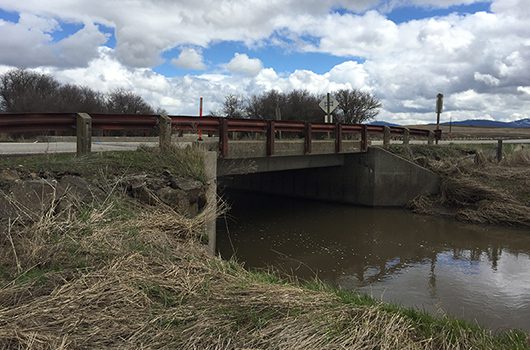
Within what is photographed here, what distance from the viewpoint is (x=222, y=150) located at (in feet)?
43.7

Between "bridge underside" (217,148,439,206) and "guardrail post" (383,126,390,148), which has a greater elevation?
"guardrail post" (383,126,390,148)

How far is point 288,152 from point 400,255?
5.90 meters

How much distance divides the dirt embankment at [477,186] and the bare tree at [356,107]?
36.1 meters

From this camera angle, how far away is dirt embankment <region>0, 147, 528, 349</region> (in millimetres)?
3891

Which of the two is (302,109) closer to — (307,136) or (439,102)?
(439,102)

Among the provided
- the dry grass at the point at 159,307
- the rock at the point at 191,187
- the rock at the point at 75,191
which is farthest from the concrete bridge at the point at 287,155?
the dry grass at the point at 159,307

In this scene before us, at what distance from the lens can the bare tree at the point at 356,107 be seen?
59.4 m

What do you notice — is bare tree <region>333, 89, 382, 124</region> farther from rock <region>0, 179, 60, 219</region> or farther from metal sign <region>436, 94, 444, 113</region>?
rock <region>0, 179, 60, 219</region>

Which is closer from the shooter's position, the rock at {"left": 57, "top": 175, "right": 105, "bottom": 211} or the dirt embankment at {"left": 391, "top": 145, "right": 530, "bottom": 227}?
the rock at {"left": 57, "top": 175, "right": 105, "bottom": 211}

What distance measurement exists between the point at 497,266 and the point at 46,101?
59487 millimetres

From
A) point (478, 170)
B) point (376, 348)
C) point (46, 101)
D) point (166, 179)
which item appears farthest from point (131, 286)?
point (46, 101)

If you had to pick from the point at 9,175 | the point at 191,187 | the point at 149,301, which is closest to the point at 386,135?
the point at 191,187

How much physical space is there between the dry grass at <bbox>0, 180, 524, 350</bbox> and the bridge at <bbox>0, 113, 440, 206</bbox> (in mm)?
4280

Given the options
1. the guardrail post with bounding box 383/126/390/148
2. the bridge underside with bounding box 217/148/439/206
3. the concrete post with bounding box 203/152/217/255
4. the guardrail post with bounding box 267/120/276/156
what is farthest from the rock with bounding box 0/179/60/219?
the guardrail post with bounding box 383/126/390/148
